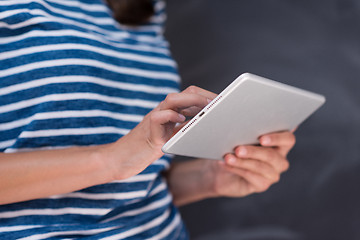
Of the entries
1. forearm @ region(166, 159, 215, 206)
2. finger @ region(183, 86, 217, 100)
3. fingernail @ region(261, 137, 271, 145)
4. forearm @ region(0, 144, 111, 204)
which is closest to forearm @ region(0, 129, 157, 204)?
forearm @ region(0, 144, 111, 204)

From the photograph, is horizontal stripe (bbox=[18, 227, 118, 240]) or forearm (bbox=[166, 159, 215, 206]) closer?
horizontal stripe (bbox=[18, 227, 118, 240])

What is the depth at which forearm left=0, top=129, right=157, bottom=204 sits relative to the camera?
0.57 m

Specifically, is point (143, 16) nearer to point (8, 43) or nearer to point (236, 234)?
point (8, 43)

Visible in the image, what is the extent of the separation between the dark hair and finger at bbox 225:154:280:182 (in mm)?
411

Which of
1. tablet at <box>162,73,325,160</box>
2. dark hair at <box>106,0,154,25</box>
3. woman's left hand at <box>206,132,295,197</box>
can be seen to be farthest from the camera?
dark hair at <box>106,0,154,25</box>

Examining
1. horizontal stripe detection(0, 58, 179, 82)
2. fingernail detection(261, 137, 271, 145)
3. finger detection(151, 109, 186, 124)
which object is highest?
horizontal stripe detection(0, 58, 179, 82)

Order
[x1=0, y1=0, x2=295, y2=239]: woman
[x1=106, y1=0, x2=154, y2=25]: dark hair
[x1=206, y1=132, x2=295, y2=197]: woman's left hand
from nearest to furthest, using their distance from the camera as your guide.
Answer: [x1=0, y1=0, x2=295, y2=239]: woman, [x1=206, y1=132, x2=295, y2=197]: woman's left hand, [x1=106, y1=0, x2=154, y2=25]: dark hair

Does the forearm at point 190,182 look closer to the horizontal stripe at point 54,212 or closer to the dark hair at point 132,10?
the horizontal stripe at point 54,212

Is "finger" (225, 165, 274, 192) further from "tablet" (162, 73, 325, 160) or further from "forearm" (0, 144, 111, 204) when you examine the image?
"forearm" (0, 144, 111, 204)

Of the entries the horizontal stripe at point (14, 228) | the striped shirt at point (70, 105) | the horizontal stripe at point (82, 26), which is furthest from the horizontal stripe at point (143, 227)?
the horizontal stripe at point (82, 26)

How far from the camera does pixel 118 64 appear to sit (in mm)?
749

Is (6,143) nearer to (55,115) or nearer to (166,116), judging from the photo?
(55,115)

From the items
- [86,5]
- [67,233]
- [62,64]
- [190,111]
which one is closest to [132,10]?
[86,5]

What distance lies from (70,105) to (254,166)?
0.36 metres
